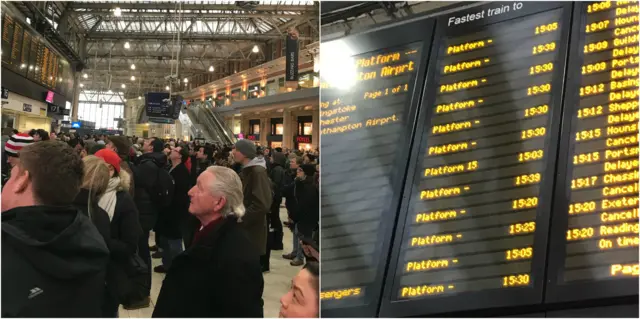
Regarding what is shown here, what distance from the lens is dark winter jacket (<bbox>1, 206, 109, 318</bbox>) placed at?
4.17ft

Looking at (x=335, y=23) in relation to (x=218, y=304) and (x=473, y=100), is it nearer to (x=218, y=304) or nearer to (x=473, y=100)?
(x=473, y=100)

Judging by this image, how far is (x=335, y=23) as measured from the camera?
189 centimetres

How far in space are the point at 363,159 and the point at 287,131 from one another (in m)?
22.4

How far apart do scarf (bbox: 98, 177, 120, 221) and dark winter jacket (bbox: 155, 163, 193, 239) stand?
2.05m

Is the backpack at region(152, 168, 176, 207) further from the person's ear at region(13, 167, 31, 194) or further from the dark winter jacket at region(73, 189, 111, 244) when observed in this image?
the person's ear at region(13, 167, 31, 194)

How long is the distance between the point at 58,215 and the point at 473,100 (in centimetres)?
178

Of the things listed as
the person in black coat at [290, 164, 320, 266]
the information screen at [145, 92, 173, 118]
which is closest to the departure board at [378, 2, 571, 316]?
the person in black coat at [290, 164, 320, 266]

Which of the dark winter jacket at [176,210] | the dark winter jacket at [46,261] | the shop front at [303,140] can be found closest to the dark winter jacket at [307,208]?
the dark winter jacket at [176,210]

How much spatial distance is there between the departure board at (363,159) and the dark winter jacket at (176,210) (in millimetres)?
3090

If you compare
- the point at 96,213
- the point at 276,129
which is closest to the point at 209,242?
the point at 96,213

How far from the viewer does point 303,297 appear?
1.67 metres

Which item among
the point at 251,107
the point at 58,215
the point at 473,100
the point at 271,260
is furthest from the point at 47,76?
the point at 251,107

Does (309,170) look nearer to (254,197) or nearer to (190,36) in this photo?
(254,197)

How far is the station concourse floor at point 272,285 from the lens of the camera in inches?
135
